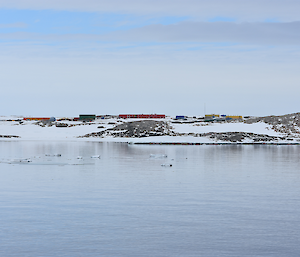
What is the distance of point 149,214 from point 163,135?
69.5 metres

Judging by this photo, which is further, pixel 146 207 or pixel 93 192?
pixel 93 192

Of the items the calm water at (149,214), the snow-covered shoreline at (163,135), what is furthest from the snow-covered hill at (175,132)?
the calm water at (149,214)

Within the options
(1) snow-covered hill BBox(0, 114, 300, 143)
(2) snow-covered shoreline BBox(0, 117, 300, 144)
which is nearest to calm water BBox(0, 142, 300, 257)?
(2) snow-covered shoreline BBox(0, 117, 300, 144)

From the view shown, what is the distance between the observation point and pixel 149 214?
1630 cm

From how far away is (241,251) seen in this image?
12094mm

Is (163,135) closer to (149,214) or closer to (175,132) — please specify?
(175,132)

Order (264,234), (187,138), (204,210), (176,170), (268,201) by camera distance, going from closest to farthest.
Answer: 1. (264,234)
2. (204,210)
3. (268,201)
4. (176,170)
5. (187,138)

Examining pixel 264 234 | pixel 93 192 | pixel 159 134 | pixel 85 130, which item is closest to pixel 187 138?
pixel 159 134

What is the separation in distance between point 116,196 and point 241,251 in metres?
9.02

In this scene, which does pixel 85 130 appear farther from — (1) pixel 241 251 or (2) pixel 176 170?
(1) pixel 241 251

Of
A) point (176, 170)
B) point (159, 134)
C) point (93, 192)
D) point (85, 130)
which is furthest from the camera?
point (85, 130)

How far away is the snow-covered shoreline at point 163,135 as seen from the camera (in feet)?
259

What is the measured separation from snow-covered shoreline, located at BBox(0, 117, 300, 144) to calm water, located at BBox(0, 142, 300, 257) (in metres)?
48.2

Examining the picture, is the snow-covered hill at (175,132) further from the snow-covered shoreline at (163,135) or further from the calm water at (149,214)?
the calm water at (149,214)
